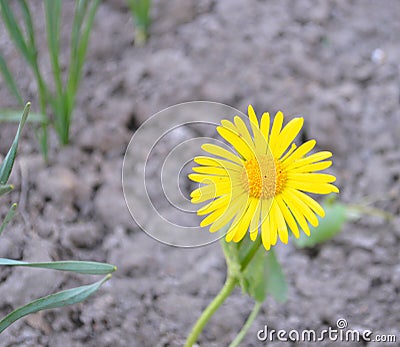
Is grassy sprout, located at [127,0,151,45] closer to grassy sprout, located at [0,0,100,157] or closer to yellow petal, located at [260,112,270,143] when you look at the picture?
grassy sprout, located at [0,0,100,157]

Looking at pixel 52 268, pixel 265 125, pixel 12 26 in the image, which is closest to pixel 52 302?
pixel 52 268

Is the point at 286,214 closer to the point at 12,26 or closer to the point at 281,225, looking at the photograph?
the point at 281,225

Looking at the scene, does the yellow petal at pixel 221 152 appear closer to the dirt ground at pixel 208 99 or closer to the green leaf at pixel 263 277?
the green leaf at pixel 263 277

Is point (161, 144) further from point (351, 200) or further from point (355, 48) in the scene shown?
point (355, 48)

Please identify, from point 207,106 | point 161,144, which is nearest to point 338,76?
point 207,106

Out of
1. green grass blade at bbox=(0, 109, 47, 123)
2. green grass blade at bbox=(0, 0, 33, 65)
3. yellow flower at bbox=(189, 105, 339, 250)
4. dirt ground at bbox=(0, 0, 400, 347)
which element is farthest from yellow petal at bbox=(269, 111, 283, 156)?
green grass blade at bbox=(0, 109, 47, 123)

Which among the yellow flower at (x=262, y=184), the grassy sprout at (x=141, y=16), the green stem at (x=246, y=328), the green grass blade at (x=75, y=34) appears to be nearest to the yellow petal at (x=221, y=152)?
the yellow flower at (x=262, y=184)

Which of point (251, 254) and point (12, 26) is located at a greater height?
point (12, 26)
